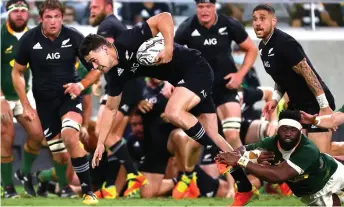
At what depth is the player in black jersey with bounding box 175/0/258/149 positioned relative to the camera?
15055mm

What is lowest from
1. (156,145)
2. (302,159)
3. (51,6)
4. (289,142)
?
(156,145)

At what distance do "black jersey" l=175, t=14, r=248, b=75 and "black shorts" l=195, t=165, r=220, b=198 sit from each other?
1595mm

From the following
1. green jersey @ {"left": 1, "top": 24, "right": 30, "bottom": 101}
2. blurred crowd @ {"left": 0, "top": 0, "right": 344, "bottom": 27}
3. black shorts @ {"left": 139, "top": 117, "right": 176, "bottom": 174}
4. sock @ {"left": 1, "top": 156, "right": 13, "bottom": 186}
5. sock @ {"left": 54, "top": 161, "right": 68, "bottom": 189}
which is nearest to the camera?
sock @ {"left": 54, "top": 161, "right": 68, "bottom": 189}

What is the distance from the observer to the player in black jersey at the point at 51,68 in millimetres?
13844

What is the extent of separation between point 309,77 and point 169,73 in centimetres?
162

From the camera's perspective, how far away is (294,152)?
1088 centimetres

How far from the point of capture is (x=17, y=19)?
15633 mm

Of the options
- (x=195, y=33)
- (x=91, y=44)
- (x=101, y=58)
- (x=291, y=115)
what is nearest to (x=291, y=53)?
(x=291, y=115)

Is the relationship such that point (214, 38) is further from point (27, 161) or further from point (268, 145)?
point (268, 145)

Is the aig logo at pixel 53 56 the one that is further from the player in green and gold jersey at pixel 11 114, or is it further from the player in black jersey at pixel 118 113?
the player in green and gold jersey at pixel 11 114

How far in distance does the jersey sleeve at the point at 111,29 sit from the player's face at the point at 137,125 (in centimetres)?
172

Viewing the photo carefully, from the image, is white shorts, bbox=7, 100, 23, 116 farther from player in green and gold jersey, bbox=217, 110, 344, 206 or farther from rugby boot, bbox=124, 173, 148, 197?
player in green and gold jersey, bbox=217, 110, 344, 206

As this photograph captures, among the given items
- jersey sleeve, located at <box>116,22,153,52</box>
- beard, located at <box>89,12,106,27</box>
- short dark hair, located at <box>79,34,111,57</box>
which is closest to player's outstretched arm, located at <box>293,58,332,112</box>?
jersey sleeve, located at <box>116,22,153,52</box>

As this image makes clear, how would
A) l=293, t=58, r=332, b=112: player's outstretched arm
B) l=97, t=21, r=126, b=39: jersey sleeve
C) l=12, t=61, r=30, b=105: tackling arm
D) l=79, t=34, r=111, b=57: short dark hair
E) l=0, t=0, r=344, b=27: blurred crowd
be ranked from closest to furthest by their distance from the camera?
l=79, t=34, r=111, b=57: short dark hair → l=293, t=58, r=332, b=112: player's outstretched arm → l=12, t=61, r=30, b=105: tackling arm → l=97, t=21, r=126, b=39: jersey sleeve → l=0, t=0, r=344, b=27: blurred crowd
